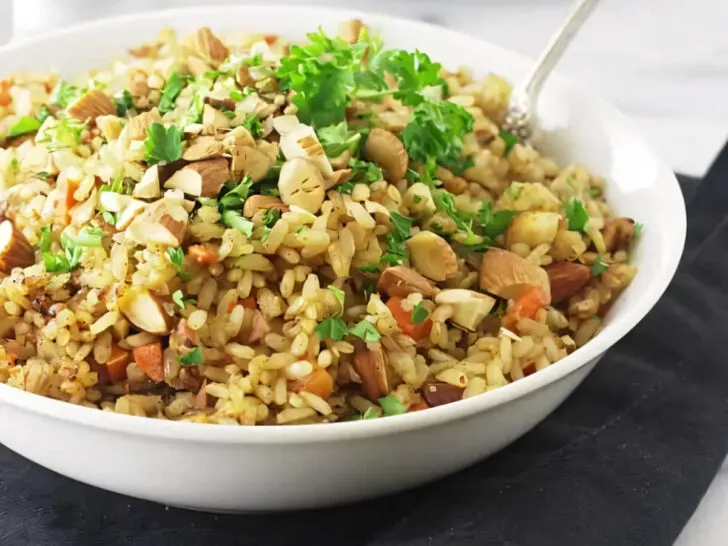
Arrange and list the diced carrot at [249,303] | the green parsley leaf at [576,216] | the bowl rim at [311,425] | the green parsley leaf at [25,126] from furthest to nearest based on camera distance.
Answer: the green parsley leaf at [25,126]
the green parsley leaf at [576,216]
the diced carrot at [249,303]
the bowl rim at [311,425]

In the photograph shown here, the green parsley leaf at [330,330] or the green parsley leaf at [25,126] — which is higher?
the green parsley leaf at [330,330]

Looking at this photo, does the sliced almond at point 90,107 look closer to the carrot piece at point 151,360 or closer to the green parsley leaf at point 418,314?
the carrot piece at point 151,360

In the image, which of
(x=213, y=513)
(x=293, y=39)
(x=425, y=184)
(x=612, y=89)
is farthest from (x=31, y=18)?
(x=213, y=513)

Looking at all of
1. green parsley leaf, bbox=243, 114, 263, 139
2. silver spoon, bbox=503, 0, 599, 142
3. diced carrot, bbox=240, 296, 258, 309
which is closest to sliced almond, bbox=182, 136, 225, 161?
green parsley leaf, bbox=243, 114, 263, 139

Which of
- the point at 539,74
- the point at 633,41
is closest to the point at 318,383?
the point at 539,74

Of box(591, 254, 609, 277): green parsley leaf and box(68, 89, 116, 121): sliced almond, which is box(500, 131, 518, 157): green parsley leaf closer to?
box(591, 254, 609, 277): green parsley leaf

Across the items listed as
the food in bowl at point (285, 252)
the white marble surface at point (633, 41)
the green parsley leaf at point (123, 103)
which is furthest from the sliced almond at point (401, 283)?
the white marble surface at point (633, 41)
